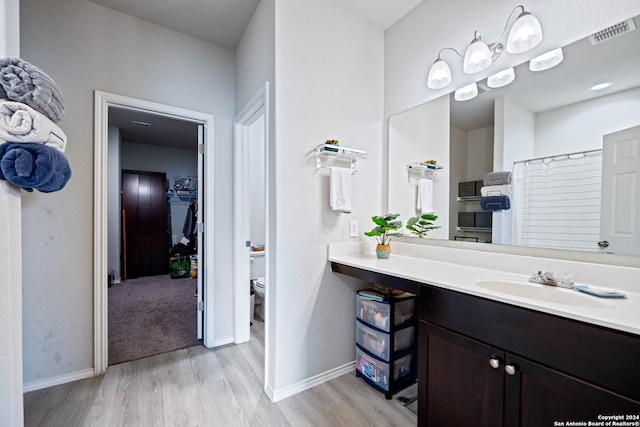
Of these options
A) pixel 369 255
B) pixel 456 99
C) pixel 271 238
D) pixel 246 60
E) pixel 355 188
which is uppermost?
pixel 246 60

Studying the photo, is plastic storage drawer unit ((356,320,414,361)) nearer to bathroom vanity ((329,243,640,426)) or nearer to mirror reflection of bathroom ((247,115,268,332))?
bathroom vanity ((329,243,640,426))

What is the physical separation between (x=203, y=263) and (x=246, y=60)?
177cm

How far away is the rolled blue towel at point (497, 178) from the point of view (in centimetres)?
149

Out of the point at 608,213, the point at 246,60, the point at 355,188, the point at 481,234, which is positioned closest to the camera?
the point at 608,213

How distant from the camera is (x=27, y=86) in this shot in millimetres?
958

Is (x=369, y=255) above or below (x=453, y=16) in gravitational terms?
below

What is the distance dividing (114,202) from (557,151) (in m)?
5.52

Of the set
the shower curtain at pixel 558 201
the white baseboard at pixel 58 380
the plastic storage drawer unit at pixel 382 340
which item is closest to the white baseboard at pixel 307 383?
the plastic storage drawer unit at pixel 382 340

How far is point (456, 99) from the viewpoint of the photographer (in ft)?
5.71

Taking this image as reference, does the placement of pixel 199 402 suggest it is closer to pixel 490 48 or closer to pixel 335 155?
pixel 335 155

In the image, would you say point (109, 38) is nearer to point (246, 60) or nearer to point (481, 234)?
point (246, 60)

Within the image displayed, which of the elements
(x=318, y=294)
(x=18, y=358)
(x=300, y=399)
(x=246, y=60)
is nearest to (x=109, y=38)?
(x=246, y=60)

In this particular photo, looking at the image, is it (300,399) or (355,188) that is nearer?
(300,399)

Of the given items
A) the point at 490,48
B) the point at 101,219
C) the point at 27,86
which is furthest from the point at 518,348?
the point at 101,219
